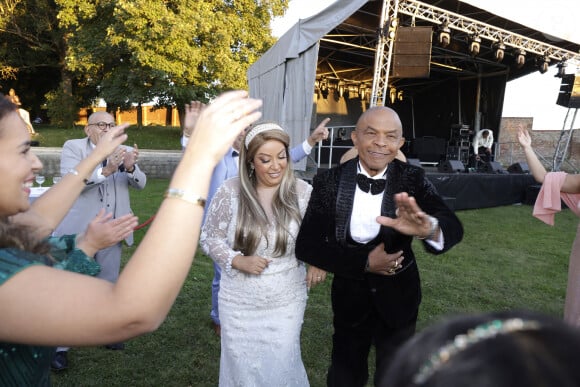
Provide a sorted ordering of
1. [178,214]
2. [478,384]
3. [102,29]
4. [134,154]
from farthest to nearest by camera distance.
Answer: [102,29]
[134,154]
[178,214]
[478,384]

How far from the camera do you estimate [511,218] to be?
9.35 meters

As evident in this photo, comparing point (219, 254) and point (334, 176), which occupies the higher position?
point (334, 176)

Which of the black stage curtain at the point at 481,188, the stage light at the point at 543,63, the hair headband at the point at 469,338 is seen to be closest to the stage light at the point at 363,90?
the stage light at the point at 543,63

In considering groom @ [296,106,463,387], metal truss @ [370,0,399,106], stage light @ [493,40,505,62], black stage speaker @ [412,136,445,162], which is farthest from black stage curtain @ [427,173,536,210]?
groom @ [296,106,463,387]

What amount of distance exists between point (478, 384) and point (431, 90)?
19.7 meters

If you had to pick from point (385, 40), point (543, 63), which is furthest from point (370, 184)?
point (543, 63)

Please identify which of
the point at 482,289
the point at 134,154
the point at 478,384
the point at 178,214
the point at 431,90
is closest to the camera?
the point at 478,384

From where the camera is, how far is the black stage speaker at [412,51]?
899 cm

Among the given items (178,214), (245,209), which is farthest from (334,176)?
(178,214)

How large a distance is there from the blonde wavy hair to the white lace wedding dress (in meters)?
0.05

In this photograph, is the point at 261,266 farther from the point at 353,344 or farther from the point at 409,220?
the point at 409,220

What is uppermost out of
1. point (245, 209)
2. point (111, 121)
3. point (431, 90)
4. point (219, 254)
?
point (431, 90)

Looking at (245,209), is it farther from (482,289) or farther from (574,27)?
(574,27)

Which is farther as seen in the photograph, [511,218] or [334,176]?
[511,218]
